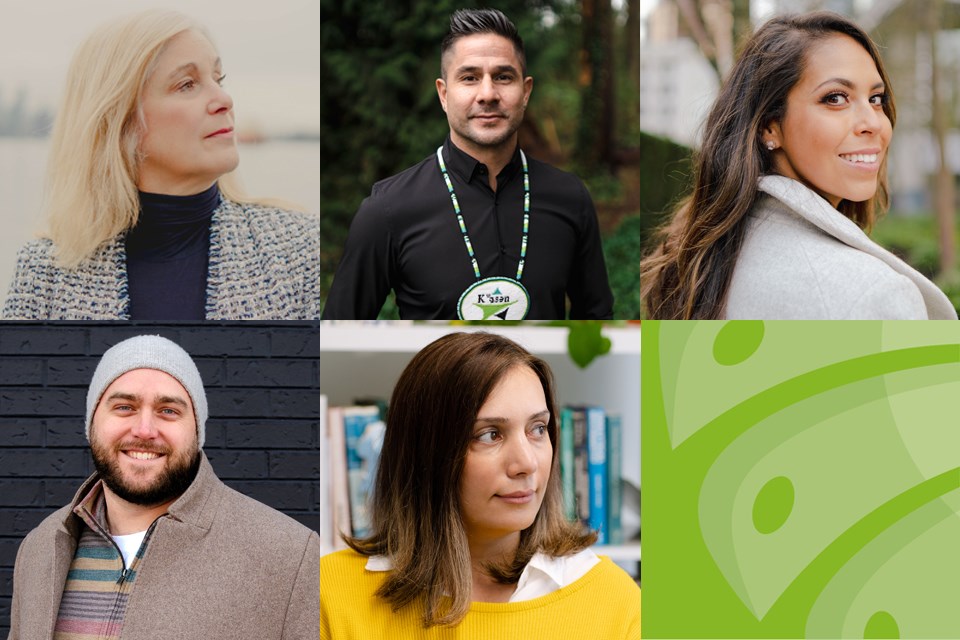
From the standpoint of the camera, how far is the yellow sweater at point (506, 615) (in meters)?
2.16

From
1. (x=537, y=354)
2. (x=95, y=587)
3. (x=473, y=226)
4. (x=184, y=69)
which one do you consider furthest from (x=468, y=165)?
(x=95, y=587)

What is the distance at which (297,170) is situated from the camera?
2373 millimetres

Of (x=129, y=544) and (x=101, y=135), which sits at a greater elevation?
(x=101, y=135)

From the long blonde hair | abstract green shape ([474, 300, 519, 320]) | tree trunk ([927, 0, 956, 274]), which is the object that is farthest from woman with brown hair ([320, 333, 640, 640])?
tree trunk ([927, 0, 956, 274])

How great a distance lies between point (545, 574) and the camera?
2176 millimetres

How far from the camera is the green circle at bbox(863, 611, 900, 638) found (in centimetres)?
239

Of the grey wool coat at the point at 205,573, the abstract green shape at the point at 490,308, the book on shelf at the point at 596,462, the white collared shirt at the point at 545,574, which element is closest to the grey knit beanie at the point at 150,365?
the grey wool coat at the point at 205,573

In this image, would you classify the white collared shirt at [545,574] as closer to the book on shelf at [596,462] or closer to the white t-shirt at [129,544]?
the book on shelf at [596,462]

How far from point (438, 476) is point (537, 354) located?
442mm

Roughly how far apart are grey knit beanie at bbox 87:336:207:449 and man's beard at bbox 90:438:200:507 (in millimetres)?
68

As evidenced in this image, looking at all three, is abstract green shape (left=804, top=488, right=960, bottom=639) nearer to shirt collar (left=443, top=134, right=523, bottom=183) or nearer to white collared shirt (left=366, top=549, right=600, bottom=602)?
white collared shirt (left=366, top=549, right=600, bottom=602)

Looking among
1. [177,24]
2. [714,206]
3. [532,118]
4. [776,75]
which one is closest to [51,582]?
[177,24]

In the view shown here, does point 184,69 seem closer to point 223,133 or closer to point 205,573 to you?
point 223,133

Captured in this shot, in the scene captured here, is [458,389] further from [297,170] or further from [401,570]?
[297,170]
